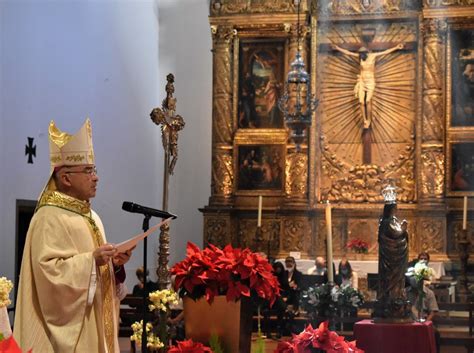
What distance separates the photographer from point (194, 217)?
20.6 m

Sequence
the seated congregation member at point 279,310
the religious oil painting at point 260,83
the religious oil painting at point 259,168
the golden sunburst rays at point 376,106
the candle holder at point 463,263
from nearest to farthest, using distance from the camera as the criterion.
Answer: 1. the seated congregation member at point 279,310
2. the candle holder at point 463,263
3. the golden sunburst rays at point 376,106
4. the religious oil painting at point 259,168
5. the religious oil painting at point 260,83

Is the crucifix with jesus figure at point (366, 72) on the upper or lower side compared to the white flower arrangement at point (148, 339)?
upper

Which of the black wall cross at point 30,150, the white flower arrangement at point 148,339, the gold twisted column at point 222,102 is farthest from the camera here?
the gold twisted column at point 222,102

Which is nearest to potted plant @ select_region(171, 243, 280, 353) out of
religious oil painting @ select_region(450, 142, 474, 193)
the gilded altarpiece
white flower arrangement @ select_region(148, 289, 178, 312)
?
white flower arrangement @ select_region(148, 289, 178, 312)

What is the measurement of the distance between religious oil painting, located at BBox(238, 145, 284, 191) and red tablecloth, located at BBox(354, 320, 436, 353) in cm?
1034

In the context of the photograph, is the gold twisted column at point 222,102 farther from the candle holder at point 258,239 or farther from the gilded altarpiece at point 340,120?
the candle holder at point 258,239

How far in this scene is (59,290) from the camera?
221 inches

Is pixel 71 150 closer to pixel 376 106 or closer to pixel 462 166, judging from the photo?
pixel 462 166

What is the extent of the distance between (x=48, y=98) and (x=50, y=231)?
10.4m

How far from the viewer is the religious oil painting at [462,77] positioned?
18.8 m

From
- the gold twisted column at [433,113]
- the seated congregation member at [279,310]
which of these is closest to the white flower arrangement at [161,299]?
the seated congregation member at [279,310]

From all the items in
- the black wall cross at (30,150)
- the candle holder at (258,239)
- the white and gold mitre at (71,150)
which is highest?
the black wall cross at (30,150)

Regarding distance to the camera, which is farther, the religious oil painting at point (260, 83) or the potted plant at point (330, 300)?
the religious oil painting at point (260, 83)

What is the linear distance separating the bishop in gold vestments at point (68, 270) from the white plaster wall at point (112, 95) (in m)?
8.31
